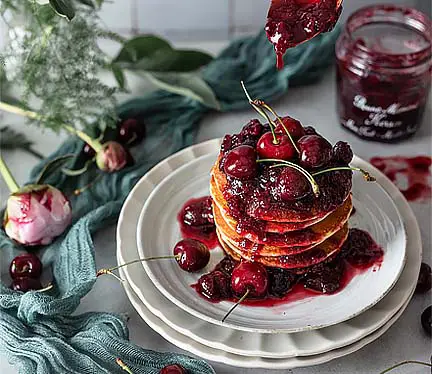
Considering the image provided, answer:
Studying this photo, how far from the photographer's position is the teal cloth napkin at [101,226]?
5.43 feet

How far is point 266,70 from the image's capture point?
248 cm

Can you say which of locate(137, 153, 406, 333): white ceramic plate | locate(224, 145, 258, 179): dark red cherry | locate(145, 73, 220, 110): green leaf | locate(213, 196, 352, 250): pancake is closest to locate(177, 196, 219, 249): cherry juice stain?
locate(137, 153, 406, 333): white ceramic plate

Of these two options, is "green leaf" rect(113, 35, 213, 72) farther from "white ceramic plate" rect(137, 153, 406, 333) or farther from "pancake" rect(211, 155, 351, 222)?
"pancake" rect(211, 155, 351, 222)

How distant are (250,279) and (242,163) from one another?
0.26 meters

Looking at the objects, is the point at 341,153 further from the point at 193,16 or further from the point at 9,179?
the point at 193,16

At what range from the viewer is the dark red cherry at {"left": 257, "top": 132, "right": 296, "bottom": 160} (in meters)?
1.66

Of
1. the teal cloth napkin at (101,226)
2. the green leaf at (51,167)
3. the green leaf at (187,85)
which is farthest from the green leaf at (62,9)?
the green leaf at (187,85)

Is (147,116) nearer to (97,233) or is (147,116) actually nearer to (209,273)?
(97,233)

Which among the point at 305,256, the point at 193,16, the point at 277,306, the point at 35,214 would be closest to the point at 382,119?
the point at 305,256

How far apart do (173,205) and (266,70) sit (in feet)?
2.36

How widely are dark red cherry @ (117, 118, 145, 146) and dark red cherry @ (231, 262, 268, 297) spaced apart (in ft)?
2.29

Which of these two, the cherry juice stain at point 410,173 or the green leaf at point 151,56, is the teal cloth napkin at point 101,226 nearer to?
the green leaf at point 151,56

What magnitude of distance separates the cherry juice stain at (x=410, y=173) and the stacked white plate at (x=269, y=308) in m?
0.18

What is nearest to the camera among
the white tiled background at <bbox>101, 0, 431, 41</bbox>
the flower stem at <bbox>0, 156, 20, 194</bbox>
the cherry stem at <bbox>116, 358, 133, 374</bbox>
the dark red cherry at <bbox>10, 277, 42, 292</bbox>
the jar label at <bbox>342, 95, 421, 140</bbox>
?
the cherry stem at <bbox>116, 358, 133, 374</bbox>
